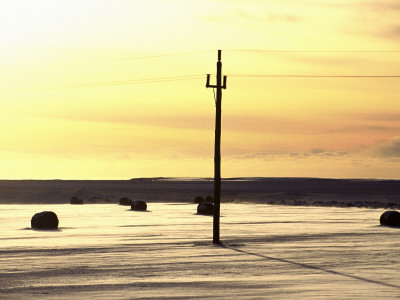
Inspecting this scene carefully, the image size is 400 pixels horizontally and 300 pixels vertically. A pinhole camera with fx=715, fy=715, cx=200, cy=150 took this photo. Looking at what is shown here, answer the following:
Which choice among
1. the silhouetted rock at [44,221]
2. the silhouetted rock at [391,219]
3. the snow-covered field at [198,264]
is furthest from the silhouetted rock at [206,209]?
the silhouetted rock at [44,221]

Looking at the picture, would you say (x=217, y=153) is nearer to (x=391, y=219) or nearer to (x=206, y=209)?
(x=391, y=219)

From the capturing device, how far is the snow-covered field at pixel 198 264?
1681cm

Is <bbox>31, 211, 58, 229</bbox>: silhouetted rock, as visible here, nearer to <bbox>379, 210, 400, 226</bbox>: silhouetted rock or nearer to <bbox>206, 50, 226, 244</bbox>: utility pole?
<bbox>206, 50, 226, 244</bbox>: utility pole

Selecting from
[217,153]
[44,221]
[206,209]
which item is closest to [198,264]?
[217,153]

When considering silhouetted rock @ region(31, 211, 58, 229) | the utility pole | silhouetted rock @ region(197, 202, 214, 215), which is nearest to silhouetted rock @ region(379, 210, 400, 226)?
the utility pole

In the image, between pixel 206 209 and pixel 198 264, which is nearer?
pixel 198 264

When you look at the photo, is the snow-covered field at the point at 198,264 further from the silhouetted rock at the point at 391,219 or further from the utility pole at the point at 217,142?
the silhouetted rock at the point at 391,219

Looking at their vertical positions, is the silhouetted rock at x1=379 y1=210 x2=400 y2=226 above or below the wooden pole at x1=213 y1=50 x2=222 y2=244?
below

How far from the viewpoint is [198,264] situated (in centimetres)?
2228

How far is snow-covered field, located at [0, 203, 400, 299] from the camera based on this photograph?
16.8 metres

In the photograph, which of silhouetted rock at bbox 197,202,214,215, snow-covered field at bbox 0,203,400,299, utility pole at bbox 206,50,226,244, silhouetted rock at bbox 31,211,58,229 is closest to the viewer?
snow-covered field at bbox 0,203,400,299

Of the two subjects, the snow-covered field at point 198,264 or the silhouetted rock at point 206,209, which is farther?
the silhouetted rock at point 206,209

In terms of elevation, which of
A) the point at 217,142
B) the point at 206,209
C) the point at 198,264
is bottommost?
the point at 198,264

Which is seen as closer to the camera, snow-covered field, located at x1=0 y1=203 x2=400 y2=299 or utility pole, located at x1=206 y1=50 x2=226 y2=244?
snow-covered field, located at x1=0 y1=203 x2=400 y2=299
